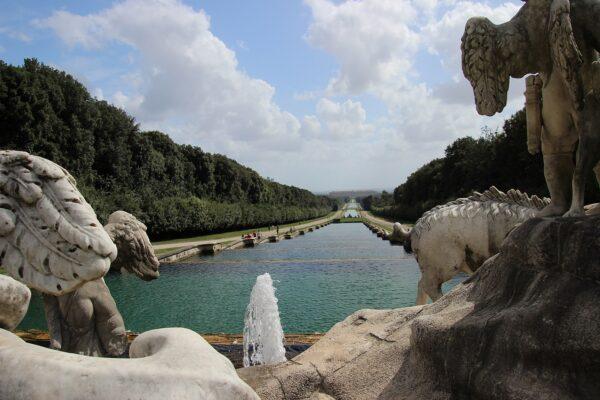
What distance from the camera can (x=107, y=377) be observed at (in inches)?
59.8

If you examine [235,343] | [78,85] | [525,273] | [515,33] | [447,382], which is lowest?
[235,343]

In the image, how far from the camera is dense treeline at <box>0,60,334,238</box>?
2455 centimetres

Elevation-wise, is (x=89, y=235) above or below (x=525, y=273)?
above

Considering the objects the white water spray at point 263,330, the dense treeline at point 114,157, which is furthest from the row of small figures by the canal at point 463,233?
the dense treeline at point 114,157

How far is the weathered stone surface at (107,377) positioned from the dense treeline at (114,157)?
24584mm

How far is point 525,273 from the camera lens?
358 centimetres

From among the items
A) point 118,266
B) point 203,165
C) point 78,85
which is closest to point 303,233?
point 203,165

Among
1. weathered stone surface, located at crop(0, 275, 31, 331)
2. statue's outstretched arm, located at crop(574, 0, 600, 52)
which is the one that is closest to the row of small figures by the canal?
statue's outstretched arm, located at crop(574, 0, 600, 52)

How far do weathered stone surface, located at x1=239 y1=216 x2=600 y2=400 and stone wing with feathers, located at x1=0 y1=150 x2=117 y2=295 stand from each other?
243cm

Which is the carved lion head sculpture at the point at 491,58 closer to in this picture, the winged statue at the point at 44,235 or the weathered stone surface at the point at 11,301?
the winged statue at the point at 44,235

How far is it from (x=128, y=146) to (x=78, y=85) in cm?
976

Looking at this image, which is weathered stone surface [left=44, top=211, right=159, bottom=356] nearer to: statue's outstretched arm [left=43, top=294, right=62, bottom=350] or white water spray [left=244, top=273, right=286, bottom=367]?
statue's outstretched arm [left=43, top=294, right=62, bottom=350]

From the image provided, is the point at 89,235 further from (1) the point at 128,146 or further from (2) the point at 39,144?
(1) the point at 128,146

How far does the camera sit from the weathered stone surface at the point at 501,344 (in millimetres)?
2922
